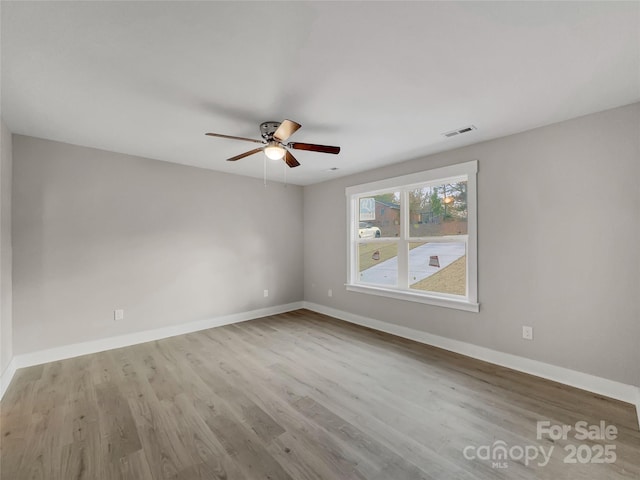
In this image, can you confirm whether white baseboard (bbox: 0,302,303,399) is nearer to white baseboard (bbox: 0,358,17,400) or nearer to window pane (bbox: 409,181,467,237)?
white baseboard (bbox: 0,358,17,400)

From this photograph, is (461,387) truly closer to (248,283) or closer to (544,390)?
(544,390)

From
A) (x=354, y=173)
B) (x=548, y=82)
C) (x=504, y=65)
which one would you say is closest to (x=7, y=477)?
(x=504, y=65)

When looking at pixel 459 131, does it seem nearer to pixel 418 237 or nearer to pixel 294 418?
pixel 418 237

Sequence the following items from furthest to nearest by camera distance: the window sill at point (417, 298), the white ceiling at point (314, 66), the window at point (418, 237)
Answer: the window at point (418, 237)
the window sill at point (417, 298)
the white ceiling at point (314, 66)

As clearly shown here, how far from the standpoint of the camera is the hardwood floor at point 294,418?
5.40 ft

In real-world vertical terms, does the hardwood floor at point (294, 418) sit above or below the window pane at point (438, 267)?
below

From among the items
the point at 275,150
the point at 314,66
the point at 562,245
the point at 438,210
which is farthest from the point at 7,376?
the point at 562,245

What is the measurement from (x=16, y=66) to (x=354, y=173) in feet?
12.4

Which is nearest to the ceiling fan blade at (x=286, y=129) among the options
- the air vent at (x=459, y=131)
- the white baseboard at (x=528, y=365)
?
the air vent at (x=459, y=131)

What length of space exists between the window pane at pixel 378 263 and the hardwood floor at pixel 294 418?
4.09ft

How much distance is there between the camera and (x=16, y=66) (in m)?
1.79

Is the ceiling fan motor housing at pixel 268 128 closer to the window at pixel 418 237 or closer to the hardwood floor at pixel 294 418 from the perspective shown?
the window at pixel 418 237

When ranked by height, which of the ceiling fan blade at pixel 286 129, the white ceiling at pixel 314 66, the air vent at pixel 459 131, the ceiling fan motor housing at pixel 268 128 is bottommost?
the ceiling fan blade at pixel 286 129

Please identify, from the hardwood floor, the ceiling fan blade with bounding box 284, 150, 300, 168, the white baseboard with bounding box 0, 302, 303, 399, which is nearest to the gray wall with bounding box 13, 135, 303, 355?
the white baseboard with bounding box 0, 302, 303, 399
